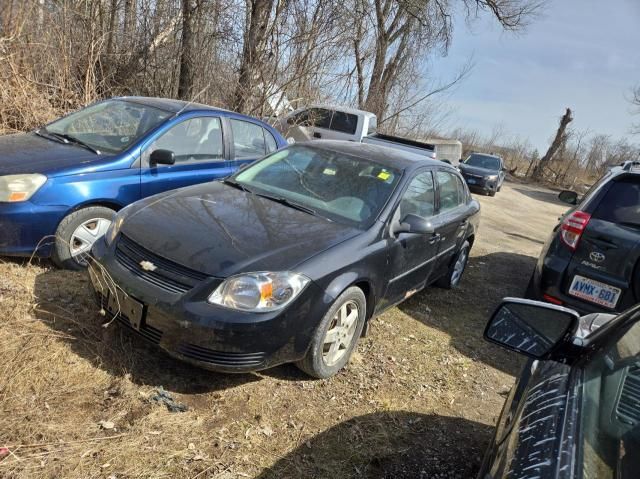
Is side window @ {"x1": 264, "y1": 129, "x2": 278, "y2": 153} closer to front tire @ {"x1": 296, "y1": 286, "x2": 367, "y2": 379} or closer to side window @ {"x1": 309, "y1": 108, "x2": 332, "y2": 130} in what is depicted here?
front tire @ {"x1": 296, "y1": 286, "x2": 367, "y2": 379}

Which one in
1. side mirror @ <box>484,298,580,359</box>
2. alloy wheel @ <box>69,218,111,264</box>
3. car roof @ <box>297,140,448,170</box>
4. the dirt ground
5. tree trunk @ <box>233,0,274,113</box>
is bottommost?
the dirt ground

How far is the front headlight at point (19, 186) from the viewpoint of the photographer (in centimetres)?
378

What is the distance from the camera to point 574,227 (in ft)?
14.1

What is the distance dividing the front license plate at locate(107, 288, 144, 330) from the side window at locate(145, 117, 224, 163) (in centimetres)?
203

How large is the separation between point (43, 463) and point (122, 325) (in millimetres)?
964

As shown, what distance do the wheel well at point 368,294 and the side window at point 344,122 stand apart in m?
9.31

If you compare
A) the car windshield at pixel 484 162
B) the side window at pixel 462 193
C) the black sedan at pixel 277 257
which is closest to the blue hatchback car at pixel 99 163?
the black sedan at pixel 277 257

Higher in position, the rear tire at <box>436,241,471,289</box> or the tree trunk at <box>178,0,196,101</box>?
the tree trunk at <box>178,0,196,101</box>

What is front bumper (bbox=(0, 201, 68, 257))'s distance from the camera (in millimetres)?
3785

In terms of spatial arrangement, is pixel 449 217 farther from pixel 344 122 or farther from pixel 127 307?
pixel 344 122

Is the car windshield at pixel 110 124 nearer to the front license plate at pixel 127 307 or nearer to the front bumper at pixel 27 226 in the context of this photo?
the front bumper at pixel 27 226

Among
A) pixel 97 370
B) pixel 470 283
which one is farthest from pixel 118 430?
pixel 470 283

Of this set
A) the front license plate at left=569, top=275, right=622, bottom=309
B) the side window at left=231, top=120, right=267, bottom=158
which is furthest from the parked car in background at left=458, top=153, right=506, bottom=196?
the front license plate at left=569, top=275, right=622, bottom=309

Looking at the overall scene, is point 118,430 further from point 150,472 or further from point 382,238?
Result: point 382,238
